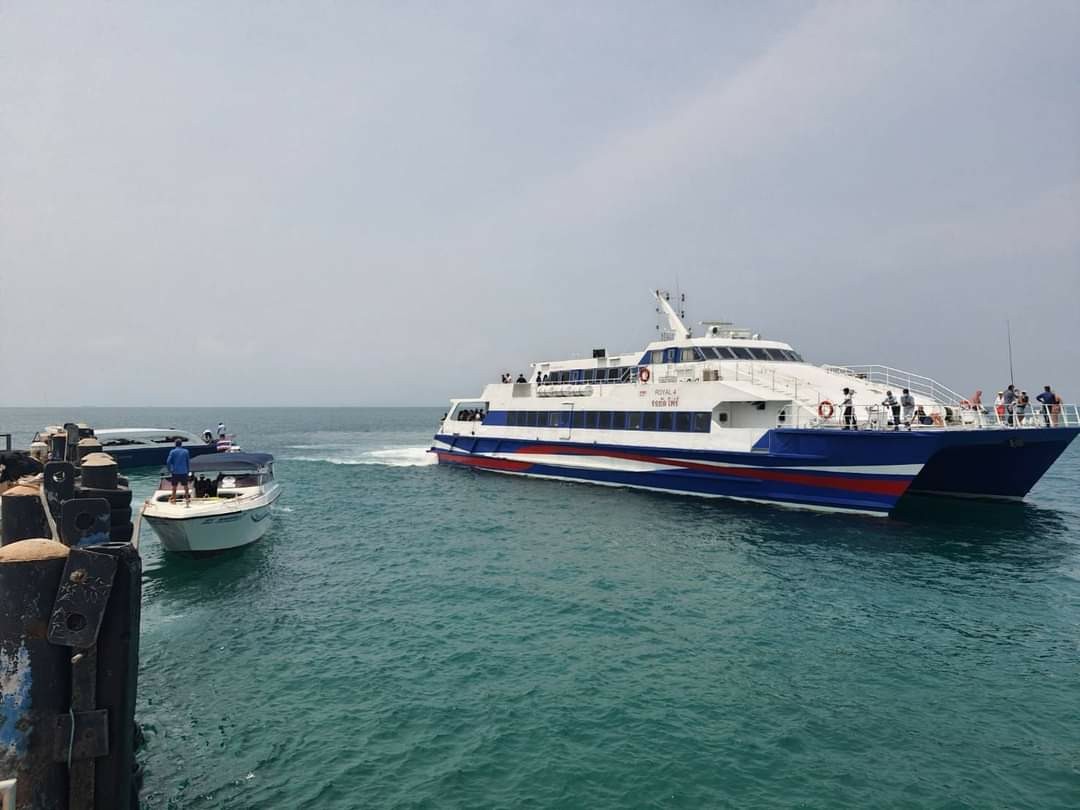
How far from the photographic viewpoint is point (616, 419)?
1262 inches

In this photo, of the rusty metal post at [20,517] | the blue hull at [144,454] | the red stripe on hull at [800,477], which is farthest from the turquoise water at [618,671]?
the blue hull at [144,454]

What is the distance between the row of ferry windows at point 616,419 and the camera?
2823 cm

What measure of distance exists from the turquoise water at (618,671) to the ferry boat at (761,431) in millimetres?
3348

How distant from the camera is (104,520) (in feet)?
27.4

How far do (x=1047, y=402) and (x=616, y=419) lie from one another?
17.6 meters

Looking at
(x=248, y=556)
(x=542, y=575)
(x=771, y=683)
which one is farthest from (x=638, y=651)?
(x=248, y=556)

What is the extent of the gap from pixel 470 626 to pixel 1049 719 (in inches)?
401

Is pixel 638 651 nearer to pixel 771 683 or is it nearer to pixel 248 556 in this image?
pixel 771 683

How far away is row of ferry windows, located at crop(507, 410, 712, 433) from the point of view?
1112 inches

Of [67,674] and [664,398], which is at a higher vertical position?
[664,398]

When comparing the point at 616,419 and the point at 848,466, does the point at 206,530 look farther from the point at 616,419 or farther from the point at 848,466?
the point at 848,466

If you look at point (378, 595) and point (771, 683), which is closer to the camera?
point (771, 683)

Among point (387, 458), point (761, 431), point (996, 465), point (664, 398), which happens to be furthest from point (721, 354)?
point (387, 458)

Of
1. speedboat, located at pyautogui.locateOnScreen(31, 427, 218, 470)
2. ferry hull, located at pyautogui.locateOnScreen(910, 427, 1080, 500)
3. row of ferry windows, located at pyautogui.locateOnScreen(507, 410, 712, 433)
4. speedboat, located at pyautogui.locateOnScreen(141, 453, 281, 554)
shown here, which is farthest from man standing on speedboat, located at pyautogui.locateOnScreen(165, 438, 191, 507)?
speedboat, located at pyautogui.locateOnScreen(31, 427, 218, 470)
